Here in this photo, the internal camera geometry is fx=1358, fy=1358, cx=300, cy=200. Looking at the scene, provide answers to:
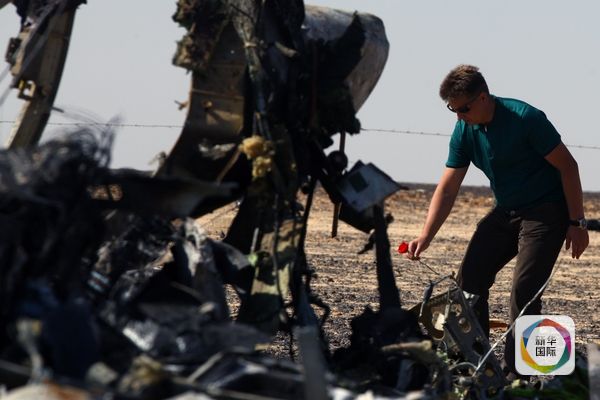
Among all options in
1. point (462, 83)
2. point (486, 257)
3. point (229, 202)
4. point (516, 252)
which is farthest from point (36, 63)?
point (516, 252)

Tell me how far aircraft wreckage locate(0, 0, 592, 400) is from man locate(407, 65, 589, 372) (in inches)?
28.3

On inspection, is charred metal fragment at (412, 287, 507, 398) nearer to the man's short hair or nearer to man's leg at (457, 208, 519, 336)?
man's leg at (457, 208, 519, 336)

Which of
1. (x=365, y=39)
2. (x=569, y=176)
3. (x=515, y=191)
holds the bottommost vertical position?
(x=515, y=191)

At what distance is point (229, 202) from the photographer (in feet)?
21.1

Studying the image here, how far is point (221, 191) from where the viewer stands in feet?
16.4

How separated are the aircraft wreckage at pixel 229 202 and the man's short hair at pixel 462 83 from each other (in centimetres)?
79

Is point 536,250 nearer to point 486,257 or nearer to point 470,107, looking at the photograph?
point 486,257

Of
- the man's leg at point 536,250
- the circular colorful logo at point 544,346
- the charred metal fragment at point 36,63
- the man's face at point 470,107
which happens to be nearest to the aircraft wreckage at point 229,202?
the charred metal fragment at point 36,63

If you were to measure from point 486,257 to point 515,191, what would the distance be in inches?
17.1

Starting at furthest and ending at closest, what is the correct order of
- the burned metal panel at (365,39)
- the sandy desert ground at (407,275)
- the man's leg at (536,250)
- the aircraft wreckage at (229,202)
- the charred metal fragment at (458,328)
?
the sandy desert ground at (407,275) < the man's leg at (536,250) < the charred metal fragment at (458,328) < the burned metal panel at (365,39) < the aircraft wreckage at (229,202)

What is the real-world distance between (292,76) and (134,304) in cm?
160

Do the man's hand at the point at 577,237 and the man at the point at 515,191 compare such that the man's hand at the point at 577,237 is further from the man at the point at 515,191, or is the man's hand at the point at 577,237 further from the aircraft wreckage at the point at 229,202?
the aircraft wreckage at the point at 229,202

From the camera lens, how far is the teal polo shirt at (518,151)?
7500 millimetres

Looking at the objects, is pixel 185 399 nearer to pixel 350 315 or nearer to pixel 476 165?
pixel 476 165
